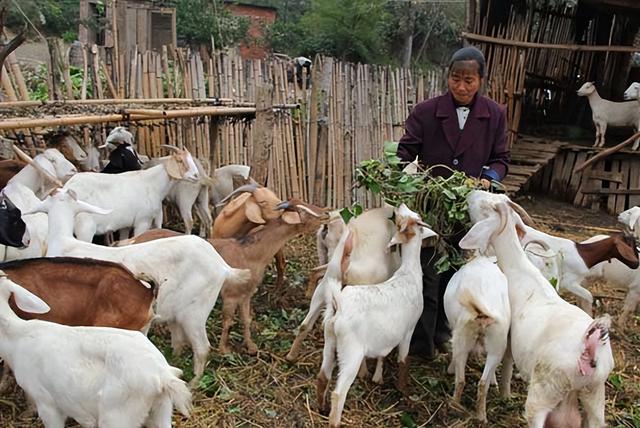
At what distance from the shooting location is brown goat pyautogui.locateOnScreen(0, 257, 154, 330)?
3.78 meters

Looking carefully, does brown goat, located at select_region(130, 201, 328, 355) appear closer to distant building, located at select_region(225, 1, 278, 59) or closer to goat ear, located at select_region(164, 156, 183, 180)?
goat ear, located at select_region(164, 156, 183, 180)

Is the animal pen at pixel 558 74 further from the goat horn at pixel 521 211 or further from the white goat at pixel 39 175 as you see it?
the white goat at pixel 39 175

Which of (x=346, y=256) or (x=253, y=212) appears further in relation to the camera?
(x=253, y=212)

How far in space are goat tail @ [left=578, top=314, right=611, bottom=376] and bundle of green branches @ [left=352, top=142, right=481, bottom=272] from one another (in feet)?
4.48

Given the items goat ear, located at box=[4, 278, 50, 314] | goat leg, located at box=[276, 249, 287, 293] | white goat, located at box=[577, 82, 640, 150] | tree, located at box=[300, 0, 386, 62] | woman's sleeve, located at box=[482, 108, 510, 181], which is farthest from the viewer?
tree, located at box=[300, 0, 386, 62]

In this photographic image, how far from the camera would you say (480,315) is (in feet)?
13.0

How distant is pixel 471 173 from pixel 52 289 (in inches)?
115

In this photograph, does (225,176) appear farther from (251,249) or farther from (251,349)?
(251,349)

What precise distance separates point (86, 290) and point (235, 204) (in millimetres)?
2088

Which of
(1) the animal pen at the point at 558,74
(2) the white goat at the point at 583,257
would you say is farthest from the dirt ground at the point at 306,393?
→ (1) the animal pen at the point at 558,74

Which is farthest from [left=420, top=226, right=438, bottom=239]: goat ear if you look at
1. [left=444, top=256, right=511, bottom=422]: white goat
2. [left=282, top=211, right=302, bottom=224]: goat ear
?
[left=282, top=211, right=302, bottom=224]: goat ear

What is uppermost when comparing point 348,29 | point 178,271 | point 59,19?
point 348,29

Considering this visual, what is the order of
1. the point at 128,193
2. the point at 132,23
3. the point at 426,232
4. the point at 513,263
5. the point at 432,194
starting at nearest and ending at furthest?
1. the point at 513,263
2. the point at 426,232
3. the point at 432,194
4. the point at 128,193
5. the point at 132,23

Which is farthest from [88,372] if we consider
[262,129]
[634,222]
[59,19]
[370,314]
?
[59,19]
